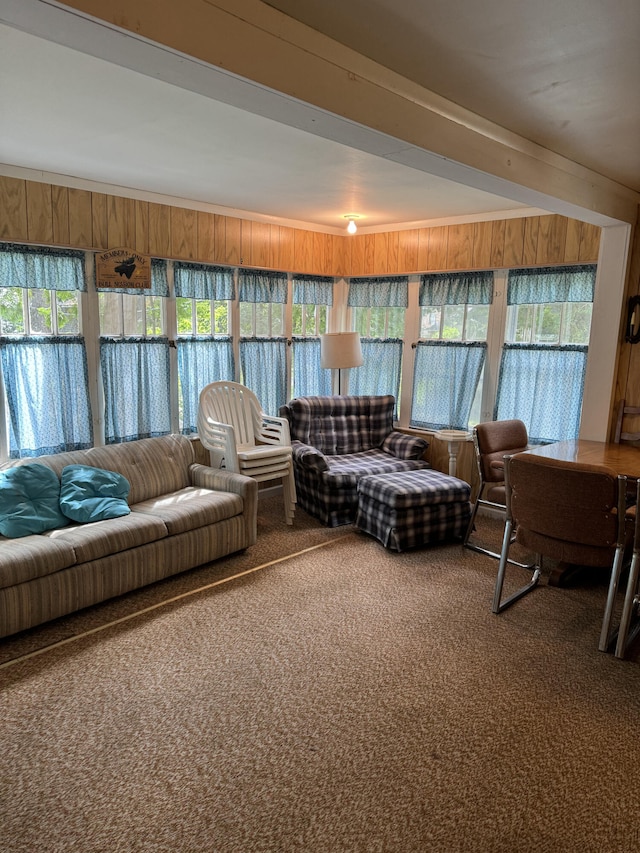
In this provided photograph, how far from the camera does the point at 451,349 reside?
516 cm

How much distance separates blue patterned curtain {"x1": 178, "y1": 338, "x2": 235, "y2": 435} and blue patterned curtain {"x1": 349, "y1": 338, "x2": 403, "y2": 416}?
1.34 metres


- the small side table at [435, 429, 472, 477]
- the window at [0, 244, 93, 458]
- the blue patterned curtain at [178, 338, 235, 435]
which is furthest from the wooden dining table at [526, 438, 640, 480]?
the window at [0, 244, 93, 458]

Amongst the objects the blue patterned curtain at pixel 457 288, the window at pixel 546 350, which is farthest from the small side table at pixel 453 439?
the blue patterned curtain at pixel 457 288

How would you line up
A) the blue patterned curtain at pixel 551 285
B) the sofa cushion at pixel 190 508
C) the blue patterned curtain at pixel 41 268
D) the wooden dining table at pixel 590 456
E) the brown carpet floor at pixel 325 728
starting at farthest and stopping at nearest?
the blue patterned curtain at pixel 551 285 < the blue patterned curtain at pixel 41 268 < the sofa cushion at pixel 190 508 < the wooden dining table at pixel 590 456 < the brown carpet floor at pixel 325 728

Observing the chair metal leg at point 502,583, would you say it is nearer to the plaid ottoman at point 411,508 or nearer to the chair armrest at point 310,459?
the plaid ottoman at point 411,508

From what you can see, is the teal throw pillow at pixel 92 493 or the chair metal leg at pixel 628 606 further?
the teal throw pillow at pixel 92 493

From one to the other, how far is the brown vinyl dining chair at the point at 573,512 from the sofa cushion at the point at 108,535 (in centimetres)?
198

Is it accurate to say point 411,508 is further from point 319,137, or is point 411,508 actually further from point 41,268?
point 41,268

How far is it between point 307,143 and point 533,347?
254 centimetres

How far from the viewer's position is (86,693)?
8.15 feet

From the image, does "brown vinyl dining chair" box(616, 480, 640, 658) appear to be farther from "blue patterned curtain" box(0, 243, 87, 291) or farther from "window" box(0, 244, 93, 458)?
"blue patterned curtain" box(0, 243, 87, 291)

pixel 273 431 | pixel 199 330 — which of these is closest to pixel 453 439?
pixel 273 431

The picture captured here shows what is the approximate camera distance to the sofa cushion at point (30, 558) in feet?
9.07

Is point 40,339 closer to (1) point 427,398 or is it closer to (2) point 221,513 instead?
(2) point 221,513
